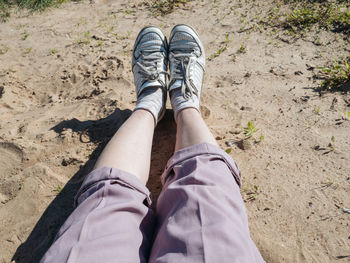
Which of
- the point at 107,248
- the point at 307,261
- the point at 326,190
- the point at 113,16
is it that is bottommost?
the point at 307,261

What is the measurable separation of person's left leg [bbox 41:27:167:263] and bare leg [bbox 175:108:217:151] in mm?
217

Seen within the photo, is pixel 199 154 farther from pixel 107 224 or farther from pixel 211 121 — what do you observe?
pixel 211 121

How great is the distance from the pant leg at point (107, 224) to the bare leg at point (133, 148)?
0.12m

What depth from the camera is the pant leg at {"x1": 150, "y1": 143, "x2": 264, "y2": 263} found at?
0.99 metres

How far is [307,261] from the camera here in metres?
1.39

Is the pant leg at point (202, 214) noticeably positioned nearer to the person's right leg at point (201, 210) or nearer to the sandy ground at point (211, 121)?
the person's right leg at point (201, 210)

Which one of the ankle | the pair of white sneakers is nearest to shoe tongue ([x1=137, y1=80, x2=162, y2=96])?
the pair of white sneakers

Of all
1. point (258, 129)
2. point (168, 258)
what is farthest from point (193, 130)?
point (168, 258)

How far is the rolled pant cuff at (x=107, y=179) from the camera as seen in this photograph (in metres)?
1.25

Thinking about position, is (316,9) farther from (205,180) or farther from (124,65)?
(205,180)

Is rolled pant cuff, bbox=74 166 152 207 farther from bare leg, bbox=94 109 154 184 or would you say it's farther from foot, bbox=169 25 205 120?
foot, bbox=169 25 205 120

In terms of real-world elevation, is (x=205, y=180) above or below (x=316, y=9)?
below

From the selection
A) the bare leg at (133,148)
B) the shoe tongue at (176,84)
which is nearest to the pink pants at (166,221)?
the bare leg at (133,148)

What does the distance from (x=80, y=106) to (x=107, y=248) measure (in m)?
1.63
